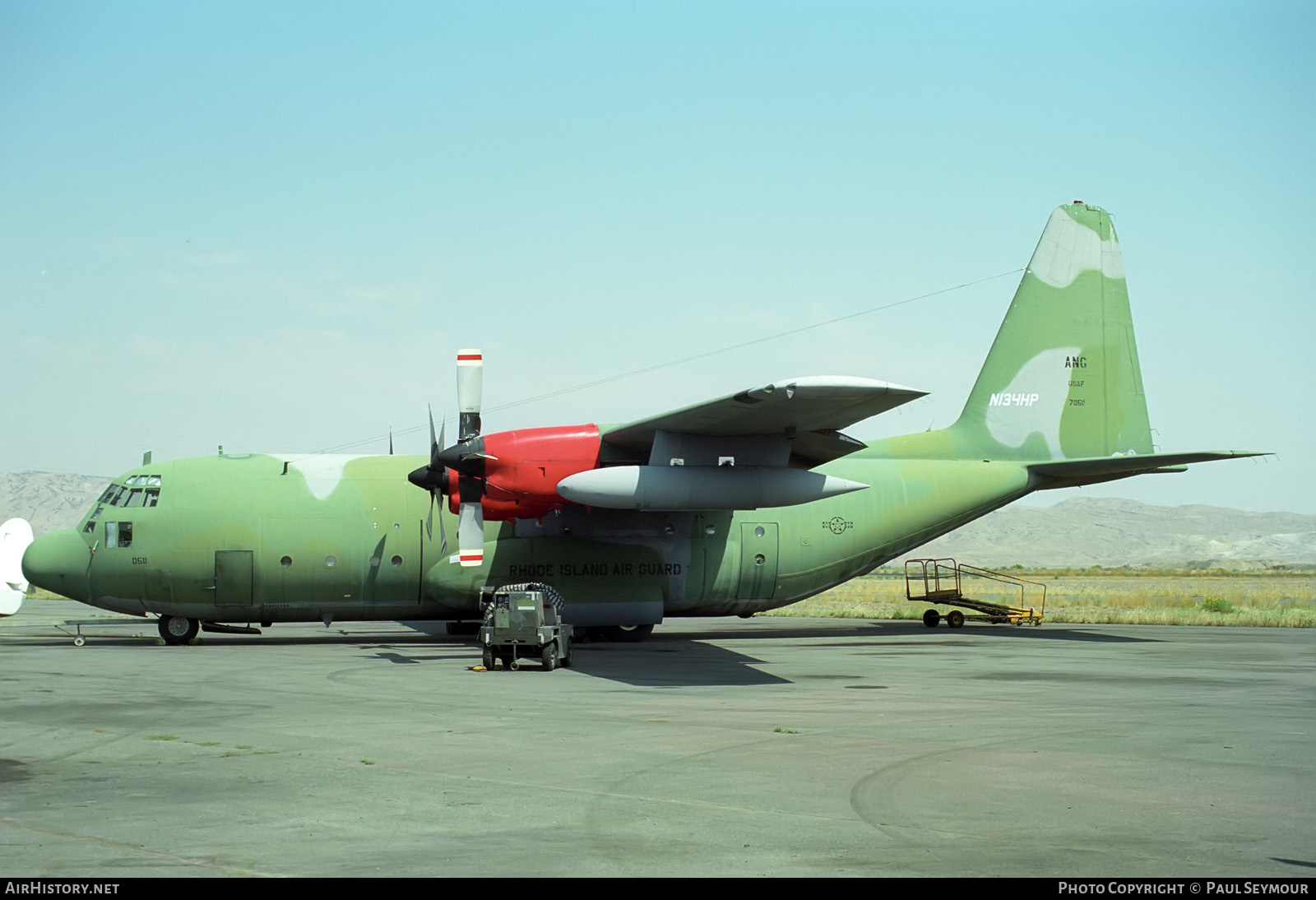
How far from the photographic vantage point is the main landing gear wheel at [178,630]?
24.4 metres

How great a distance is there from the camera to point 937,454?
2784 centimetres

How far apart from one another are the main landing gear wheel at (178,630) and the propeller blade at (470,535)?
717cm

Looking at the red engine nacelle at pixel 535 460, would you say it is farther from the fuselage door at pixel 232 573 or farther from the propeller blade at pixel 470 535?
the fuselage door at pixel 232 573

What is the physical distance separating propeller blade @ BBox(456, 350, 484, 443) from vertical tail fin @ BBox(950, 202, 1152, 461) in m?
12.7

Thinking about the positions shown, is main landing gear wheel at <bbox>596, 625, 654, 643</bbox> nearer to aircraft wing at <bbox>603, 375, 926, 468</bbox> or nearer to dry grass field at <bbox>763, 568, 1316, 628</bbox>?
aircraft wing at <bbox>603, 375, 926, 468</bbox>

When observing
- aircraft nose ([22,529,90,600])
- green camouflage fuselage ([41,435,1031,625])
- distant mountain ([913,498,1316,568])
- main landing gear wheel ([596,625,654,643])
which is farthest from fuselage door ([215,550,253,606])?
distant mountain ([913,498,1316,568])

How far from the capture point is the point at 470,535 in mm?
21781

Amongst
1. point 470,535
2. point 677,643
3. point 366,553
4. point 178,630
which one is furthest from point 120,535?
point 677,643

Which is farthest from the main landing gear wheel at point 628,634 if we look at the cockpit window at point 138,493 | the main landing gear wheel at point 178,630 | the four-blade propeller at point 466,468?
the cockpit window at point 138,493

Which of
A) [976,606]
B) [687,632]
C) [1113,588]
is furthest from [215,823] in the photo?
[1113,588]

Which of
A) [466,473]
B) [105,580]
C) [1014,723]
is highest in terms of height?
[466,473]

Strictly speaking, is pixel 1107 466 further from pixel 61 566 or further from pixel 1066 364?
pixel 61 566

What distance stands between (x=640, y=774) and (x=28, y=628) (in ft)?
92.3
